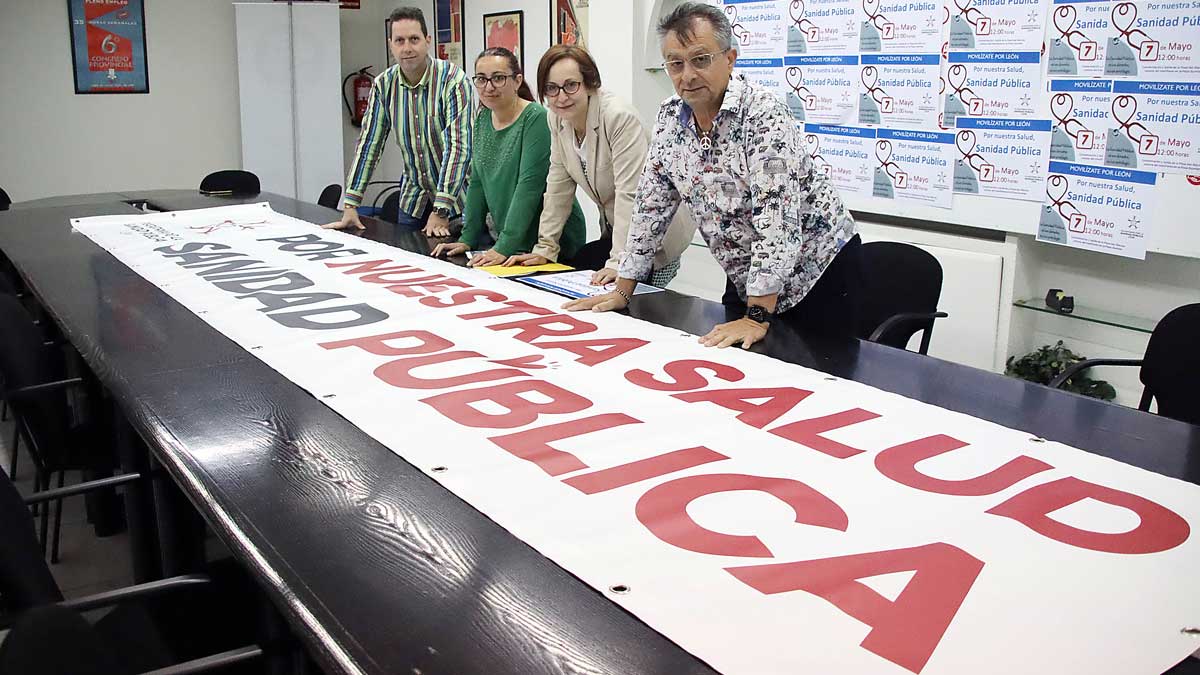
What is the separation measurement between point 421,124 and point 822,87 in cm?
172

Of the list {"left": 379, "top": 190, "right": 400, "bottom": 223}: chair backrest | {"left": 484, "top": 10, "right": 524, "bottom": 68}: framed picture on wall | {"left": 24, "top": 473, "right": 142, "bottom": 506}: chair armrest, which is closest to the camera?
{"left": 24, "top": 473, "right": 142, "bottom": 506}: chair armrest

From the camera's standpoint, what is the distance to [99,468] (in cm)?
262

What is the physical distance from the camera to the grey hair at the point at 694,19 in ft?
7.14

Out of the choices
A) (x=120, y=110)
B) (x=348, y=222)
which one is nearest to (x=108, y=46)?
(x=120, y=110)

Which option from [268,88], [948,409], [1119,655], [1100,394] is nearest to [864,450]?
[948,409]

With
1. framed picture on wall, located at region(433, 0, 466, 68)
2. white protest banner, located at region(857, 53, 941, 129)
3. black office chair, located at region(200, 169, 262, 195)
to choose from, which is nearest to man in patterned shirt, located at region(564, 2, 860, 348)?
white protest banner, located at region(857, 53, 941, 129)

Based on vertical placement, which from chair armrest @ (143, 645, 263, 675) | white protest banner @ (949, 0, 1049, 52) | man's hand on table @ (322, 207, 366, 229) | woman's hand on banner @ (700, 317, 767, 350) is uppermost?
white protest banner @ (949, 0, 1049, 52)

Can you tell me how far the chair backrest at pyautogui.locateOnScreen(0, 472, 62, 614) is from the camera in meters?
1.34

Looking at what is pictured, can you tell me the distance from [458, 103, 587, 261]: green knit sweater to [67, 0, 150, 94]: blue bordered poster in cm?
520

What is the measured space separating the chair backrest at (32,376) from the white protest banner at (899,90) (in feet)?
10.3

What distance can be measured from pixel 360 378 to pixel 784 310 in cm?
117

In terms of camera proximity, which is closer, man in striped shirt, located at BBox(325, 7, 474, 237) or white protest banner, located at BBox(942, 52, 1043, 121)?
white protest banner, located at BBox(942, 52, 1043, 121)

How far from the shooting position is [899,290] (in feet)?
10.7

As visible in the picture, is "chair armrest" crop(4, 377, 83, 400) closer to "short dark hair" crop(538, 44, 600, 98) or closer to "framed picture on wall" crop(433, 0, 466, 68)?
"short dark hair" crop(538, 44, 600, 98)
